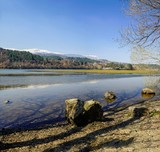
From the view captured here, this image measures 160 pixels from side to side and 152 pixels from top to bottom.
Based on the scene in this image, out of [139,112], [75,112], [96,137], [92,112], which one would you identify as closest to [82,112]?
[75,112]

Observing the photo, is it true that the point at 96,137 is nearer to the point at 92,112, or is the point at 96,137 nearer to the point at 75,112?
the point at 75,112

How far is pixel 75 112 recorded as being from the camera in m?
22.2

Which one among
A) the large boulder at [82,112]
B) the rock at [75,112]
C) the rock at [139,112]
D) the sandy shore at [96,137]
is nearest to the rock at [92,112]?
the large boulder at [82,112]

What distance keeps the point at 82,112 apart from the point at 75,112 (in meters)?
0.63

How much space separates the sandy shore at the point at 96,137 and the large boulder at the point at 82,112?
2.53 feet

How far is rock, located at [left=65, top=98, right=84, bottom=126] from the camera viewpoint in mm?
21750

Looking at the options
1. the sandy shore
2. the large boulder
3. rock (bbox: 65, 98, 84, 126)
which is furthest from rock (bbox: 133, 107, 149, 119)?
rock (bbox: 65, 98, 84, 126)

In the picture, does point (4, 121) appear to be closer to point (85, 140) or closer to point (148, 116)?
point (85, 140)

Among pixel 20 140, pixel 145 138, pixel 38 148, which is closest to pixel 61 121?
pixel 20 140

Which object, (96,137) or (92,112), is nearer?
(96,137)

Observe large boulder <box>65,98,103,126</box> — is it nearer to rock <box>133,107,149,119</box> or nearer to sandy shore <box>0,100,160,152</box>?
sandy shore <box>0,100,160,152</box>

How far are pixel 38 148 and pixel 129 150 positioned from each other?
5.47 m

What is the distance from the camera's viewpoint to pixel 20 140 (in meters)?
17.6

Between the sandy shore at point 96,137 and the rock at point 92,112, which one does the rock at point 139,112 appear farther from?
the rock at point 92,112
